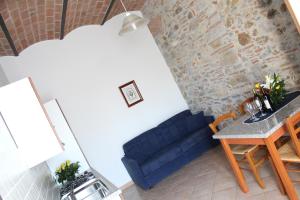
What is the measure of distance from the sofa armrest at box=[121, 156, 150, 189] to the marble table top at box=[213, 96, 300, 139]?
6.93ft

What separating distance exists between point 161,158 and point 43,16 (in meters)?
2.90

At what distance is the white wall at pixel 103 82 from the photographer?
526cm

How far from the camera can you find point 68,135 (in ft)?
14.3

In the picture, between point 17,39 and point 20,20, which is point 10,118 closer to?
point 20,20

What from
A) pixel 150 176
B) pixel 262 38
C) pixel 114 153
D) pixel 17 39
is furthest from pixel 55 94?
pixel 262 38

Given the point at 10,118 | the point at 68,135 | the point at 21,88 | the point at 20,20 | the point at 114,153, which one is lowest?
the point at 114,153

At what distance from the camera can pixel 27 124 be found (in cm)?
253

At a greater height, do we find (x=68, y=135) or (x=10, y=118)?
(x=10, y=118)

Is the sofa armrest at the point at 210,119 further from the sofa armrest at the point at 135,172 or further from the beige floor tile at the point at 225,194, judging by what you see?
the beige floor tile at the point at 225,194

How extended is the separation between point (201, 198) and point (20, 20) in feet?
11.0

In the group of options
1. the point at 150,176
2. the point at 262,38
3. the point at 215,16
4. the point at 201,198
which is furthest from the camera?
the point at 150,176

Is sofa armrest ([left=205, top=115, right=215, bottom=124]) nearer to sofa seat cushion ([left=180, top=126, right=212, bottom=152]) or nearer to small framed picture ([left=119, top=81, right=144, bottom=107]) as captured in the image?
sofa seat cushion ([left=180, top=126, right=212, bottom=152])

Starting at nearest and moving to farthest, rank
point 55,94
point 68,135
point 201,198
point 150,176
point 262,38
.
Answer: point 262,38 < point 201,198 < point 68,135 < point 150,176 < point 55,94

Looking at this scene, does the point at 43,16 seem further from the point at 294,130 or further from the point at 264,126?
the point at 294,130
